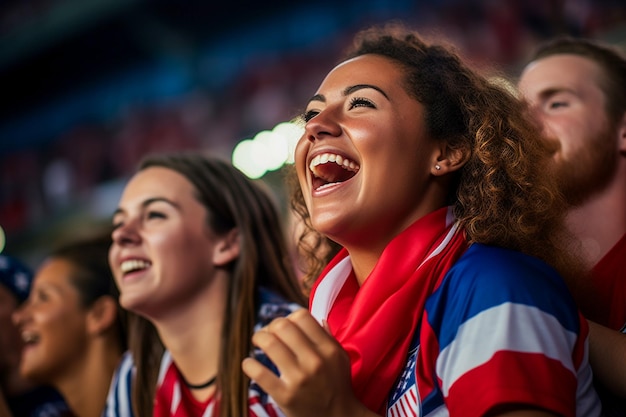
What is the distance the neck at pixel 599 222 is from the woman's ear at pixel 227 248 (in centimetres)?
83

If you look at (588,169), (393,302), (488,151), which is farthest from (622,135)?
(393,302)

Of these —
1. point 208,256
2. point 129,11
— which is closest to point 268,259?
point 208,256

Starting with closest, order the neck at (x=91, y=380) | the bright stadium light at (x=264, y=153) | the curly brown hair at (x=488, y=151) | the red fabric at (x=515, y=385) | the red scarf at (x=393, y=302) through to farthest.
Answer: the red fabric at (x=515, y=385), the red scarf at (x=393, y=302), the curly brown hair at (x=488, y=151), the neck at (x=91, y=380), the bright stadium light at (x=264, y=153)

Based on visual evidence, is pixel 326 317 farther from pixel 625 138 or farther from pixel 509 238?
pixel 625 138

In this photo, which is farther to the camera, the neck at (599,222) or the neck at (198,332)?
the neck at (198,332)

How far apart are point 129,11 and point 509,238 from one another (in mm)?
6181

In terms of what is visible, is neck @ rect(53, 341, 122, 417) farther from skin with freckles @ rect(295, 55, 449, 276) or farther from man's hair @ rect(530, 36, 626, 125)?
man's hair @ rect(530, 36, 626, 125)

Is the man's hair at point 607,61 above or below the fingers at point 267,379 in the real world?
above

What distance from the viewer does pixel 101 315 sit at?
2.35 meters

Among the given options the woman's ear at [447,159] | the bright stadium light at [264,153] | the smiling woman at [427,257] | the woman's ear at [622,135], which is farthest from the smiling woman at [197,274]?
the bright stadium light at [264,153]

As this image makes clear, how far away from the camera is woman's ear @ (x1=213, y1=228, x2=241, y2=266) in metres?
1.93

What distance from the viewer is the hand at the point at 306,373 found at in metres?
0.97

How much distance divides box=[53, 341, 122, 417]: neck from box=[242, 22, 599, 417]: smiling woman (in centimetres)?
121

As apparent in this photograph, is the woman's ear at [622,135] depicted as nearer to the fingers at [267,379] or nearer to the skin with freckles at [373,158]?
the skin with freckles at [373,158]
